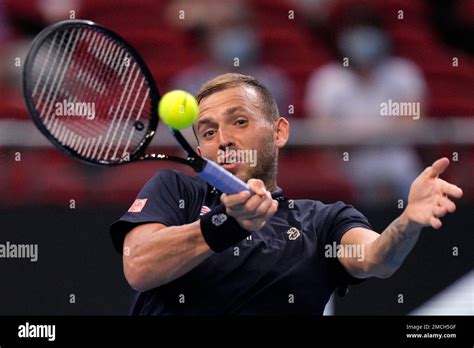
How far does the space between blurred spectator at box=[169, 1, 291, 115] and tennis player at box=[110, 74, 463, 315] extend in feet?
4.92

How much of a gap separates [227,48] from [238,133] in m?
2.10

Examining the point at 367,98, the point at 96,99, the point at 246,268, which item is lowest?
the point at 246,268

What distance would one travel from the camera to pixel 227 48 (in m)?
5.38

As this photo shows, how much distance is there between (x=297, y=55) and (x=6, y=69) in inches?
55.4

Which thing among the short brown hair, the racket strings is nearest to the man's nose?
the short brown hair

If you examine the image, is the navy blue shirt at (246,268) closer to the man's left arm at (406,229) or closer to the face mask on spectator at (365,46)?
the man's left arm at (406,229)

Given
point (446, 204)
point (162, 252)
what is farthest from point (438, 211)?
point (162, 252)

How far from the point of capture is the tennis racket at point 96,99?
2762 mm

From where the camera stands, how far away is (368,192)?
→ 14.5 ft

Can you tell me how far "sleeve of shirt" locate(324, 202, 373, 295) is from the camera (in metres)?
3.24

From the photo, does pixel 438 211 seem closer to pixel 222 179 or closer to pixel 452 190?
pixel 452 190

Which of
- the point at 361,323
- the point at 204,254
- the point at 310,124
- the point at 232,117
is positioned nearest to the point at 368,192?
the point at 310,124

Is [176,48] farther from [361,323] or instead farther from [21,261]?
[361,323]

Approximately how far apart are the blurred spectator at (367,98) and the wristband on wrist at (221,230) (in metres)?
1.31
